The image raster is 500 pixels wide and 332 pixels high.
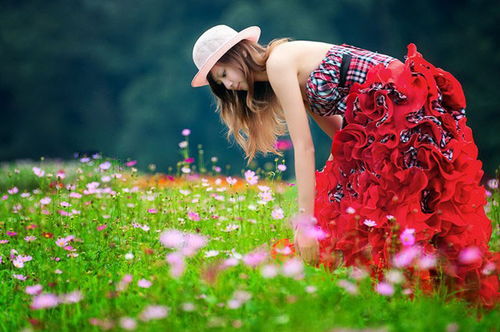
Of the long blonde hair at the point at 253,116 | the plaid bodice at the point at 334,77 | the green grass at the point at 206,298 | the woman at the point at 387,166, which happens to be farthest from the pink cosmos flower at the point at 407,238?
the long blonde hair at the point at 253,116

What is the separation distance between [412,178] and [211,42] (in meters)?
1.25

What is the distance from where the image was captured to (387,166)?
8.23ft

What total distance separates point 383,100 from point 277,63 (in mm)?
530

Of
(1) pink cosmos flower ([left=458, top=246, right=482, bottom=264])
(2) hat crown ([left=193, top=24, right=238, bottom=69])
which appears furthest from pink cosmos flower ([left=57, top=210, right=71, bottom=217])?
(1) pink cosmos flower ([left=458, top=246, right=482, bottom=264])

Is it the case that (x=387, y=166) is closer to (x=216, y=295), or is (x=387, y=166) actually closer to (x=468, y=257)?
(x=468, y=257)

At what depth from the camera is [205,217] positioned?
11.9 feet

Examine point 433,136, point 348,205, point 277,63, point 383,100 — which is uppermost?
point 277,63

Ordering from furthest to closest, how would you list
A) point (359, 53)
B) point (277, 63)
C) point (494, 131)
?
point (494, 131) < point (359, 53) < point (277, 63)

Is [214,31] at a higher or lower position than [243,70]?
higher

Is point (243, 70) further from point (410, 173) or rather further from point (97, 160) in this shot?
point (97, 160)

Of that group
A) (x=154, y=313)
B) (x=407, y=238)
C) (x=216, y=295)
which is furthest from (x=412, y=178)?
(x=154, y=313)

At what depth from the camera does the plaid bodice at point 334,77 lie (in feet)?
9.38

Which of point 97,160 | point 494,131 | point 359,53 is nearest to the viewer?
point 359,53

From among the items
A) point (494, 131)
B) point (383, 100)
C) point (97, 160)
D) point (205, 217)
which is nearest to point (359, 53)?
point (383, 100)
